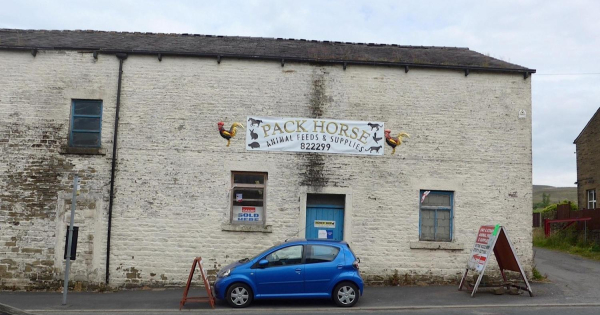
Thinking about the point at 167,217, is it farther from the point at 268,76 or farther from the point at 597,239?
the point at 597,239

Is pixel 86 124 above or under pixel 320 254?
above

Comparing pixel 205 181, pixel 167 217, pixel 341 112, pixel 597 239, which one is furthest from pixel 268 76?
pixel 597 239

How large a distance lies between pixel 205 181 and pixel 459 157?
22.5 ft

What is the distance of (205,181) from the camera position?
14.4 metres

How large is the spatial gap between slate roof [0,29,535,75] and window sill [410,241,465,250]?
4.77 m

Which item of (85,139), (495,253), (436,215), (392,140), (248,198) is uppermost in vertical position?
(392,140)

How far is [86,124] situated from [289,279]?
7.24 m

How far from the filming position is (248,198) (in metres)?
14.6

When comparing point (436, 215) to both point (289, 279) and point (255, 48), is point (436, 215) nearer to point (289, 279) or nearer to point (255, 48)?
point (289, 279)

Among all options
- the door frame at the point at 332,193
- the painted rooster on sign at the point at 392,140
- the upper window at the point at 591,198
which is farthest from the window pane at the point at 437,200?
the upper window at the point at 591,198

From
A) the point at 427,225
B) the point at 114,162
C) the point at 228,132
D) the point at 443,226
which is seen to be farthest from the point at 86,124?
the point at 443,226

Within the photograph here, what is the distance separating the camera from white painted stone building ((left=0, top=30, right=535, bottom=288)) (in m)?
14.2

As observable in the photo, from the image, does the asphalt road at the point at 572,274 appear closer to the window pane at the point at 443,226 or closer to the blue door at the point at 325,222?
the window pane at the point at 443,226

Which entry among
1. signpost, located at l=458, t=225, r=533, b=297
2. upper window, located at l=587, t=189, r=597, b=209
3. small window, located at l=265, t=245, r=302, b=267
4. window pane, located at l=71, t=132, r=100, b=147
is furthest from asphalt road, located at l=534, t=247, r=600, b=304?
window pane, located at l=71, t=132, r=100, b=147
